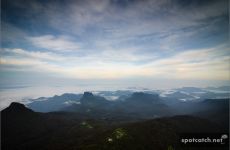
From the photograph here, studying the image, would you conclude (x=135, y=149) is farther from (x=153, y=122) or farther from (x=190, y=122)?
(x=190, y=122)

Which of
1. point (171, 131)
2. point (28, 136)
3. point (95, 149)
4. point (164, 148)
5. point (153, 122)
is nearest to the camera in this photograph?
point (95, 149)

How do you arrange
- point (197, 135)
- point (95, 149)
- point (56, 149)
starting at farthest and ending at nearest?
1. point (56, 149)
2. point (95, 149)
3. point (197, 135)

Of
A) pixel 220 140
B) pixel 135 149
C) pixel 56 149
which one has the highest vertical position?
pixel 220 140

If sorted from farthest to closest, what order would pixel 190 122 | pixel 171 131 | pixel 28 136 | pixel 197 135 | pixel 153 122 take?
pixel 28 136, pixel 190 122, pixel 153 122, pixel 171 131, pixel 197 135

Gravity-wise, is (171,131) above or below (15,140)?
above

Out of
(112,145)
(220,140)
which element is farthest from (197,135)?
(112,145)

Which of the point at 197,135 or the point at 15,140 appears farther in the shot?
the point at 15,140

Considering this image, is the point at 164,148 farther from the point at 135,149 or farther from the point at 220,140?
the point at 220,140

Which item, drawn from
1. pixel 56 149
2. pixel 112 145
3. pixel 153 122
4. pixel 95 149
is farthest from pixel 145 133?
pixel 56 149

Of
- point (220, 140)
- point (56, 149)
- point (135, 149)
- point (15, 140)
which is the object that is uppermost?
point (220, 140)

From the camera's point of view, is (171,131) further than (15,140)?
No
